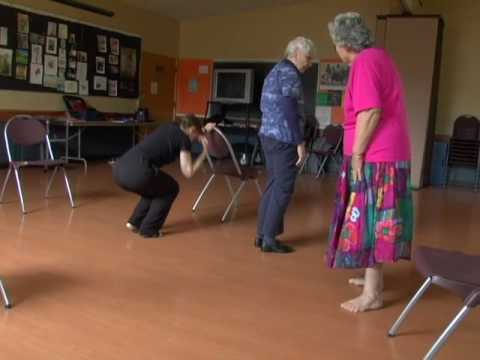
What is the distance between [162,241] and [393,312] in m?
1.66

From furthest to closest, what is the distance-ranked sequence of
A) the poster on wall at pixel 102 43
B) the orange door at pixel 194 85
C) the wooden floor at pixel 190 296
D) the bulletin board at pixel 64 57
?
1. the orange door at pixel 194 85
2. the poster on wall at pixel 102 43
3. the bulletin board at pixel 64 57
4. the wooden floor at pixel 190 296

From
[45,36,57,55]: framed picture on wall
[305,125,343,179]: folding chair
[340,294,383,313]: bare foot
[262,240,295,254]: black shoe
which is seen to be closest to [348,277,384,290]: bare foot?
[340,294,383,313]: bare foot

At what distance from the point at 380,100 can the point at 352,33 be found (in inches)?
13.5

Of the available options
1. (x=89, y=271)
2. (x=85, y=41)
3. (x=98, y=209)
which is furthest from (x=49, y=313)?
(x=85, y=41)

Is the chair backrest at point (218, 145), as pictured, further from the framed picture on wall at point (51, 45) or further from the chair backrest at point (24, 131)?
the framed picture on wall at point (51, 45)

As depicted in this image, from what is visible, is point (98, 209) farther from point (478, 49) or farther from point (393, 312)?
point (478, 49)

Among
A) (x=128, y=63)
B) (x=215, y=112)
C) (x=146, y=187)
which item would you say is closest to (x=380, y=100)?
(x=146, y=187)

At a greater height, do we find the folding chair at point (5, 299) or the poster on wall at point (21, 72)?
the poster on wall at point (21, 72)

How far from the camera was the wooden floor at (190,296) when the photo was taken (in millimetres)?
2078

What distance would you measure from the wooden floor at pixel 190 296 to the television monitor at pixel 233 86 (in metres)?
4.69

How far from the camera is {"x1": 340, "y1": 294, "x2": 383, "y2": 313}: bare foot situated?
100 inches

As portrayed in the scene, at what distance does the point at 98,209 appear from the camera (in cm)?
448

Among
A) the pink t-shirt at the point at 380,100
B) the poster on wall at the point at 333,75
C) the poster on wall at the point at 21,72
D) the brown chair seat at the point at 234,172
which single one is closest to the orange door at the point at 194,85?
the poster on wall at the point at 333,75

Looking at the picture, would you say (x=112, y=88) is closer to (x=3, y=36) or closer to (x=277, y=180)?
(x=3, y=36)
